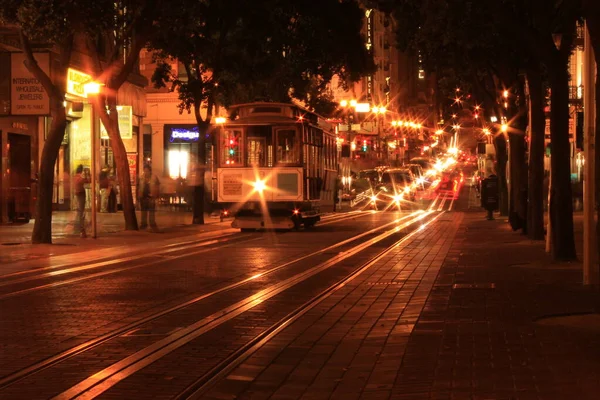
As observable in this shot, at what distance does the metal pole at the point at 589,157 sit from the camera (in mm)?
14984

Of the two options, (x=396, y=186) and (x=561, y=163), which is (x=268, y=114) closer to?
(x=561, y=163)

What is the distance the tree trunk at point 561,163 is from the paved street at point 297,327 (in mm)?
588

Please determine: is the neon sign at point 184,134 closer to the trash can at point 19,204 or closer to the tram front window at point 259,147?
the trash can at point 19,204

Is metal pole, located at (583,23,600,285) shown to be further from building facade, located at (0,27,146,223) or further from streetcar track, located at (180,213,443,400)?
building facade, located at (0,27,146,223)

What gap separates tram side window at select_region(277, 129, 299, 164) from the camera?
103 ft

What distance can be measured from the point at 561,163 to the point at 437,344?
985 centimetres

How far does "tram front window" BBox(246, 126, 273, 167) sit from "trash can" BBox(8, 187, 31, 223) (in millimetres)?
8148

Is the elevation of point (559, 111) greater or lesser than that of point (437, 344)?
greater

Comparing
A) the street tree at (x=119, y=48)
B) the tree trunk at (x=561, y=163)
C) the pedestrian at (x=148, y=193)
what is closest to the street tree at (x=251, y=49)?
the street tree at (x=119, y=48)

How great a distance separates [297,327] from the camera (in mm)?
11500

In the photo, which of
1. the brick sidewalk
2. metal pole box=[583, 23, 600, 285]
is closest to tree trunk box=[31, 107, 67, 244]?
the brick sidewalk

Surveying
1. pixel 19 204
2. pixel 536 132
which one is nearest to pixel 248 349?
pixel 536 132

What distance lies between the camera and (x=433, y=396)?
7.64 m

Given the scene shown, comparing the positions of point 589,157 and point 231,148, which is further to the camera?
point 231,148
